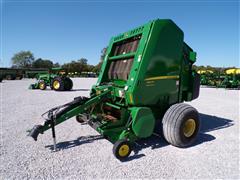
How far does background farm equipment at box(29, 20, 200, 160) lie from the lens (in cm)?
326

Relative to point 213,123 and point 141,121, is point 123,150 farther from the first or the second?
point 213,123

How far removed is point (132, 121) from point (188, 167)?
1178mm

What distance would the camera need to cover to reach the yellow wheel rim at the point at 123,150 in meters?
2.93

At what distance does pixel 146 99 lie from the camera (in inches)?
137

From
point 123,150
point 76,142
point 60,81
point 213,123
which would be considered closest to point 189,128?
point 123,150

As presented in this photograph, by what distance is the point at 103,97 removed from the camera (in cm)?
365

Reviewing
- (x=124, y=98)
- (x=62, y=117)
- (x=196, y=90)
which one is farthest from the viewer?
(x=196, y=90)

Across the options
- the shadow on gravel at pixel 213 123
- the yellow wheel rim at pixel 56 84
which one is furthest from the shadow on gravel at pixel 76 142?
the yellow wheel rim at pixel 56 84

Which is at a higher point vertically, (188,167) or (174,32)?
(174,32)

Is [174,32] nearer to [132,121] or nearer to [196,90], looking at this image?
[196,90]

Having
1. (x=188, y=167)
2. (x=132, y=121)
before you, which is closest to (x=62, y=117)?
(x=132, y=121)

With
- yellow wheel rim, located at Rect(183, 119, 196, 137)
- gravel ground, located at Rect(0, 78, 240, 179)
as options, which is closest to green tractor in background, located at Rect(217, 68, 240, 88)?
gravel ground, located at Rect(0, 78, 240, 179)

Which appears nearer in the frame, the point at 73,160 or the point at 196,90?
the point at 73,160

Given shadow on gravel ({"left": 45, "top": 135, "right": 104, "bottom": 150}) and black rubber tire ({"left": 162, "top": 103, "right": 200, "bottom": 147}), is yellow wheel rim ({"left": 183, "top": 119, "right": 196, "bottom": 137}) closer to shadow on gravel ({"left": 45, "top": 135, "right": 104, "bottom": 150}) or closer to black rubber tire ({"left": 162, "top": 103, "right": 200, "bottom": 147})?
black rubber tire ({"left": 162, "top": 103, "right": 200, "bottom": 147})
